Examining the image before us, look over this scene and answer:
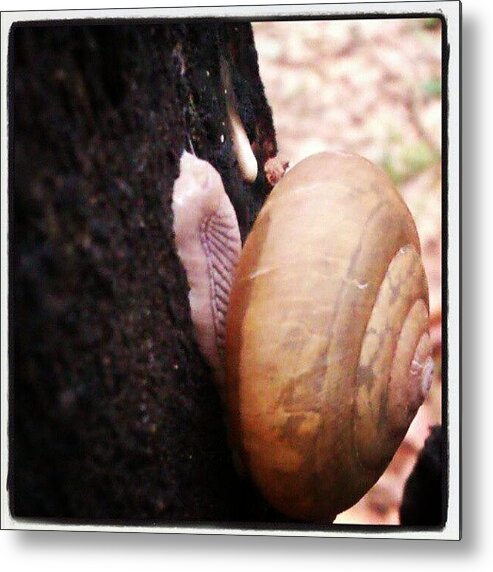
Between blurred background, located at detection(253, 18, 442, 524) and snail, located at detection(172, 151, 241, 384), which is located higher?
blurred background, located at detection(253, 18, 442, 524)

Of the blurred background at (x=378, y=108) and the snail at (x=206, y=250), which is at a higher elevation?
the blurred background at (x=378, y=108)

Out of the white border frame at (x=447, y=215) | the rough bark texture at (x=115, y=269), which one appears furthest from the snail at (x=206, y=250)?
the white border frame at (x=447, y=215)

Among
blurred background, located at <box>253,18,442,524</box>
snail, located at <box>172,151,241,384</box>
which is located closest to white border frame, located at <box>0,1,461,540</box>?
blurred background, located at <box>253,18,442,524</box>

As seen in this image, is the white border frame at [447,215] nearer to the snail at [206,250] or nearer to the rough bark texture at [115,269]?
the rough bark texture at [115,269]

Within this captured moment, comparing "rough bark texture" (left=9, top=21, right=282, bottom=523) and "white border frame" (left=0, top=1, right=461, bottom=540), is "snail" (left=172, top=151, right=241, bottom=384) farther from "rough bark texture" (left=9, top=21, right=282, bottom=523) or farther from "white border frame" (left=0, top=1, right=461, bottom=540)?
"white border frame" (left=0, top=1, right=461, bottom=540)

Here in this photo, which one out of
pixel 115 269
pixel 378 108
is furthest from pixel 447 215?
pixel 115 269

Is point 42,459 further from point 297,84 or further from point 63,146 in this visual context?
point 297,84
